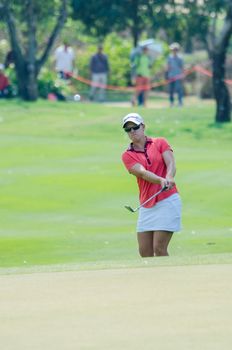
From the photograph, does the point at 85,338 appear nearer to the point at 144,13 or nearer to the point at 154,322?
the point at 154,322

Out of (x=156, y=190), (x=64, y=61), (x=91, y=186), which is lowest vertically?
(x=64, y=61)

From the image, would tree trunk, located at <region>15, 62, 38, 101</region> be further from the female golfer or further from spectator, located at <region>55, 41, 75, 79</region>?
the female golfer

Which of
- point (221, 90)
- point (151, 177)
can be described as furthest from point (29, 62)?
point (151, 177)

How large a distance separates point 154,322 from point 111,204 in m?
12.5

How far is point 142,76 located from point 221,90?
848cm

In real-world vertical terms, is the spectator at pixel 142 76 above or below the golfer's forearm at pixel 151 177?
below

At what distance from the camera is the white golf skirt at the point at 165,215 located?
43.5ft

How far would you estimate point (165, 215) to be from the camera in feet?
43.5

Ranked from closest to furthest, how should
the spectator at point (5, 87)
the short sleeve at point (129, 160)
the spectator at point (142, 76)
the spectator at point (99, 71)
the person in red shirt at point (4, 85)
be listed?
the short sleeve at point (129, 160) → the person in red shirt at point (4, 85) → the spectator at point (5, 87) → the spectator at point (142, 76) → the spectator at point (99, 71)

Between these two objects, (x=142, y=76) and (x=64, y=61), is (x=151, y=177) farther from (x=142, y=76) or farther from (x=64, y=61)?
(x=64, y=61)

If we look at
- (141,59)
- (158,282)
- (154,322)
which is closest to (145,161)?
(158,282)

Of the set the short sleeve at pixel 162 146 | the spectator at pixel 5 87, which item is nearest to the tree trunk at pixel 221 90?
the spectator at pixel 5 87

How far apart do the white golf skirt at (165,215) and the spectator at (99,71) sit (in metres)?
30.6

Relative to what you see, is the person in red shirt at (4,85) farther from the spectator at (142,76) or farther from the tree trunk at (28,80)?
the spectator at (142,76)
